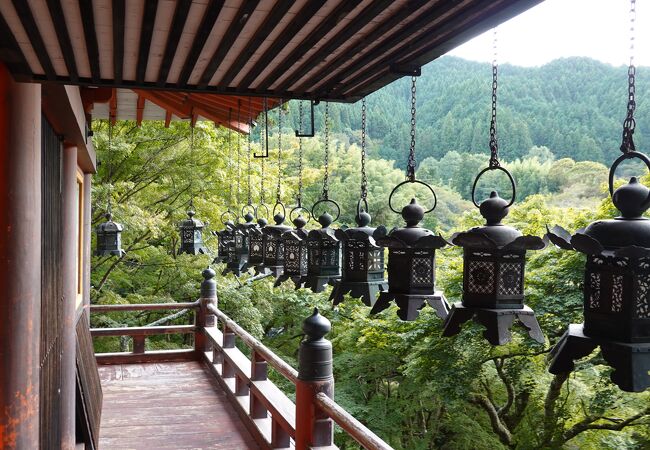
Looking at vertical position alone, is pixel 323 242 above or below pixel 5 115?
below

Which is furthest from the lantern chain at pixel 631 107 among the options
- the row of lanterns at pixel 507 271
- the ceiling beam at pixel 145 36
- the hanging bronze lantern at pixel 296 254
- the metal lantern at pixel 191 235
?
the metal lantern at pixel 191 235

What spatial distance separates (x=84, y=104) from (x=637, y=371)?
15.6 feet

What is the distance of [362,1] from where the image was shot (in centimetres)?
221

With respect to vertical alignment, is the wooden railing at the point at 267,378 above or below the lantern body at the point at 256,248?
below

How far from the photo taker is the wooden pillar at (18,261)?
2.57 meters

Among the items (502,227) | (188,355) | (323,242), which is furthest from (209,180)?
(502,227)

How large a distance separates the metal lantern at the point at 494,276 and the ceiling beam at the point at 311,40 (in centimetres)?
78

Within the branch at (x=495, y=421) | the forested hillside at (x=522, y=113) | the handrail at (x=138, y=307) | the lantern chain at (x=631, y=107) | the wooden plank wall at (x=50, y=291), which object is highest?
the forested hillside at (x=522, y=113)

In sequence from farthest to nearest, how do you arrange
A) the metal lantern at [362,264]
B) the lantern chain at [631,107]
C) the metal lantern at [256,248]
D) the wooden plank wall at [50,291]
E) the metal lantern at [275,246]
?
the metal lantern at [256,248], the metal lantern at [275,246], the wooden plank wall at [50,291], the metal lantern at [362,264], the lantern chain at [631,107]

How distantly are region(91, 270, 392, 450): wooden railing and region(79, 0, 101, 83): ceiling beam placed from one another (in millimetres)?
2143

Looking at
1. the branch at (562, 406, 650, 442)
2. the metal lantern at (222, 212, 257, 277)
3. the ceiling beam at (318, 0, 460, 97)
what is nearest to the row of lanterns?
the ceiling beam at (318, 0, 460, 97)

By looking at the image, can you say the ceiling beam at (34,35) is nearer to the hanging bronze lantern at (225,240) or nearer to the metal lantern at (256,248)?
the metal lantern at (256,248)

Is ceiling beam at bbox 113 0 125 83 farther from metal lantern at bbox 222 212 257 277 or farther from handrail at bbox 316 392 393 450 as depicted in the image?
metal lantern at bbox 222 212 257 277

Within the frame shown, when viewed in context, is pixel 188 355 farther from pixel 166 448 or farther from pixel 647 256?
pixel 647 256
